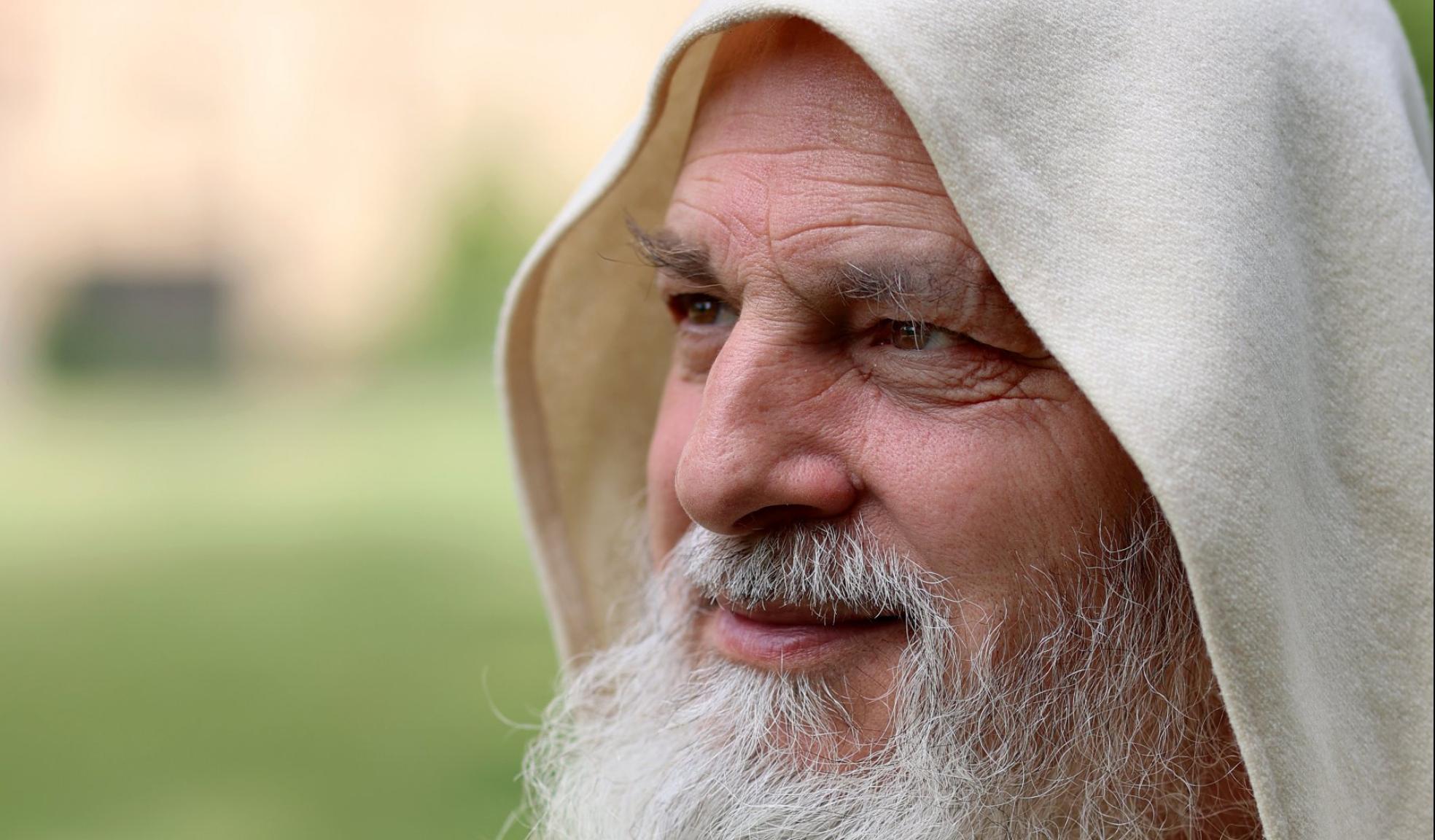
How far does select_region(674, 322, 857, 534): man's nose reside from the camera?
192 centimetres

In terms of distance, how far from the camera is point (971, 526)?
72.2 inches

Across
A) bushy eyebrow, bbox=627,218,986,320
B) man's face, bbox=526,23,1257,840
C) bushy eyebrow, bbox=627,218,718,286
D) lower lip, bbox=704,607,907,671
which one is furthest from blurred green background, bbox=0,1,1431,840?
bushy eyebrow, bbox=627,218,986,320

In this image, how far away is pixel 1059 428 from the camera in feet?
6.07

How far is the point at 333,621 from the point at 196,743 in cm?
286

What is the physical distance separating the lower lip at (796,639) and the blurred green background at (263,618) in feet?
2.57

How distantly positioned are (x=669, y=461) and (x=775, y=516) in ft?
1.09

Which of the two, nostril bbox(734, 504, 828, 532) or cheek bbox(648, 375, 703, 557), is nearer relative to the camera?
nostril bbox(734, 504, 828, 532)

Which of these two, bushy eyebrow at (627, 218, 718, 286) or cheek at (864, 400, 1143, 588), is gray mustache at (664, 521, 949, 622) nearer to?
cheek at (864, 400, 1143, 588)

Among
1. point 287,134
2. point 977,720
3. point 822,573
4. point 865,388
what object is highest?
point 287,134

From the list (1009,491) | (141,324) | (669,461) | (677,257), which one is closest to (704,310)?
(677,257)

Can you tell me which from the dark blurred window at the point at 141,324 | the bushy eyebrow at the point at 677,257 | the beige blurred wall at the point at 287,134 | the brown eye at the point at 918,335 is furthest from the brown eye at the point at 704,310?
the dark blurred window at the point at 141,324

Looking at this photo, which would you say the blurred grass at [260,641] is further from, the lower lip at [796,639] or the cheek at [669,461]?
the lower lip at [796,639]

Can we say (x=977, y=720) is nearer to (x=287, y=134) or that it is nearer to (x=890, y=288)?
(x=890, y=288)

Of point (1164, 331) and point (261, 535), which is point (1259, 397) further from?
point (261, 535)
